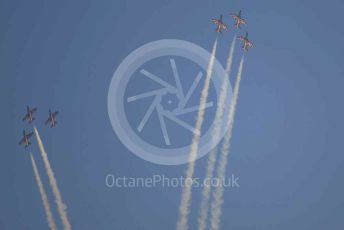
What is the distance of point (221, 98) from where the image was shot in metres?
122

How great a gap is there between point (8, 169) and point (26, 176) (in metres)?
4.90

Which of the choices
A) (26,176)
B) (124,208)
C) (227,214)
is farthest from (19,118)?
(227,214)

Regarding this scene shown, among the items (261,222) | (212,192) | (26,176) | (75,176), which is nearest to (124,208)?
(75,176)

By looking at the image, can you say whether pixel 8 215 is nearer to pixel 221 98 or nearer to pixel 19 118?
pixel 19 118

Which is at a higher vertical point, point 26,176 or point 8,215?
point 26,176

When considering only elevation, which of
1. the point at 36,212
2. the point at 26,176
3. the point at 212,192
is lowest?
the point at 212,192

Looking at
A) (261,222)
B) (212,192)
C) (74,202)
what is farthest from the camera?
(261,222)

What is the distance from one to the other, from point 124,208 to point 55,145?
26258mm

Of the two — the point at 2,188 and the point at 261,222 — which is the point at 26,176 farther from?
the point at 261,222

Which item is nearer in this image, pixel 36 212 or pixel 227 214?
pixel 36 212

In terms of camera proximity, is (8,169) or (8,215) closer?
(8,215)

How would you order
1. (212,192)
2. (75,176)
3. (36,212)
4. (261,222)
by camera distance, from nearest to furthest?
(212,192) < (36,212) < (75,176) < (261,222)

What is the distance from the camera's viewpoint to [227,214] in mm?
199875

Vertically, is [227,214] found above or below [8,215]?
above
